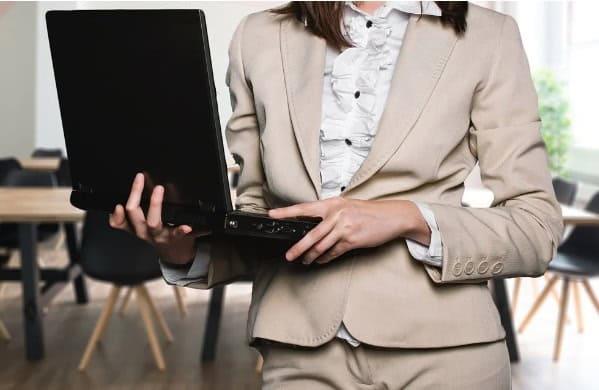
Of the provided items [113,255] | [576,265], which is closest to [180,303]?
[113,255]

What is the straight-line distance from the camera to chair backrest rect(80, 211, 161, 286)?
13.8 ft

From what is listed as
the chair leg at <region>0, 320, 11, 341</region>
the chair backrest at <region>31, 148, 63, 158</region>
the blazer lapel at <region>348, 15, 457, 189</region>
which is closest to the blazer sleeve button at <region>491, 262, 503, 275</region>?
the blazer lapel at <region>348, 15, 457, 189</region>

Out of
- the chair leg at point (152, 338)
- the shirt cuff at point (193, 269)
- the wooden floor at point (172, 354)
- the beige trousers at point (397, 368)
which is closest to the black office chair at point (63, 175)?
the wooden floor at point (172, 354)

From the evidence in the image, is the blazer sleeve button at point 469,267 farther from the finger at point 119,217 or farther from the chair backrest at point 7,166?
the chair backrest at point 7,166

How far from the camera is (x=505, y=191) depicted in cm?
120

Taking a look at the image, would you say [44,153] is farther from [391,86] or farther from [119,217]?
[391,86]

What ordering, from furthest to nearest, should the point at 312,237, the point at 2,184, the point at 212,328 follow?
the point at 2,184 < the point at 212,328 < the point at 312,237

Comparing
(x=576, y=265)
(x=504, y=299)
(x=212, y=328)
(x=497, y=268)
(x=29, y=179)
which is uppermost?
(x=497, y=268)

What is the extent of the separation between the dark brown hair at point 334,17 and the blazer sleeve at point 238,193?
0.11 meters

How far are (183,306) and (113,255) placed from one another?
3.95ft

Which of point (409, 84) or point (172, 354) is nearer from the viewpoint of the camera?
point (409, 84)

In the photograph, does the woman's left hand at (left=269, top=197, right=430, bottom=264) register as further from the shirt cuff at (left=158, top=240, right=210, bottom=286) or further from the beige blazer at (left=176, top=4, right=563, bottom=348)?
the shirt cuff at (left=158, top=240, right=210, bottom=286)

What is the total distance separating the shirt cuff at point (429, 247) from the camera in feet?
3.77

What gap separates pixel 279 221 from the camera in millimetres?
1086
